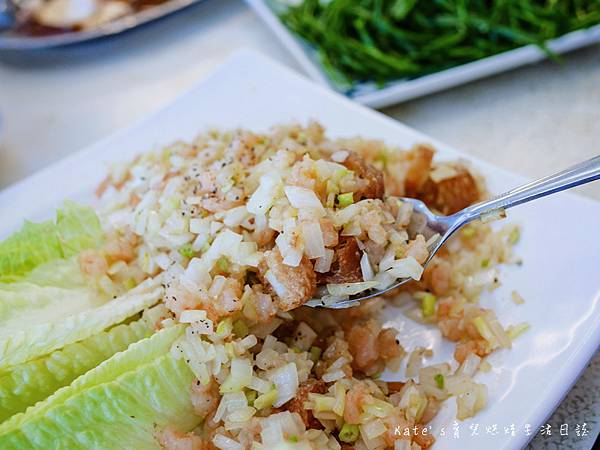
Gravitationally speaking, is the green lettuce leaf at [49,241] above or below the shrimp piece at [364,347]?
above

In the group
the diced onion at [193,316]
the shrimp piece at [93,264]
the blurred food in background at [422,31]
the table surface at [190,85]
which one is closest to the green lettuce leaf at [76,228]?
the shrimp piece at [93,264]

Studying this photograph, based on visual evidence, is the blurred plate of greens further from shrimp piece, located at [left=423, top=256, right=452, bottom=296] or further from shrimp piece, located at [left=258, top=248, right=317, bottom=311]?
shrimp piece, located at [left=258, top=248, right=317, bottom=311]

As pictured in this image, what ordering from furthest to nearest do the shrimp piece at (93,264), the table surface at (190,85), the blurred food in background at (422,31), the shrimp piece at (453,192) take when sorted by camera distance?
the blurred food in background at (422,31)
the table surface at (190,85)
the shrimp piece at (453,192)
the shrimp piece at (93,264)

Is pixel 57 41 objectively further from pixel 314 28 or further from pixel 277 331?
pixel 277 331

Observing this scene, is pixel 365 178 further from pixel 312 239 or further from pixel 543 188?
pixel 543 188

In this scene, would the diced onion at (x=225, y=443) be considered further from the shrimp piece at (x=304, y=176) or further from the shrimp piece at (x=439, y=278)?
the shrimp piece at (x=439, y=278)

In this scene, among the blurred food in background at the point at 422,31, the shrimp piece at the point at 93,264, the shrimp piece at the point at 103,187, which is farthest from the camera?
the blurred food in background at the point at 422,31
